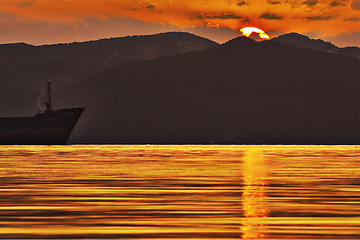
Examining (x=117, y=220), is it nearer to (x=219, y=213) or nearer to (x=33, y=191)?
(x=219, y=213)

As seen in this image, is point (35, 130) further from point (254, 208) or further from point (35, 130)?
point (254, 208)

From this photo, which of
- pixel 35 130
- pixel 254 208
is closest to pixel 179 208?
pixel 254 208

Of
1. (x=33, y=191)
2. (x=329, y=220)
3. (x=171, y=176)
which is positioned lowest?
(x=329, y=220)

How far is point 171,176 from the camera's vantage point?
148 ft

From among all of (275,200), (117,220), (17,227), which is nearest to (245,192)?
(275,200)

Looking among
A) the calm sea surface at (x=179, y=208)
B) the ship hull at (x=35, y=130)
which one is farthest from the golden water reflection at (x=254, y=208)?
the ship hull at (x=35, y=130)

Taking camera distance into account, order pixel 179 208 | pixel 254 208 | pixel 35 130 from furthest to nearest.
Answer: pixel 35 130 < pixel 254 208 < pixel 179 208

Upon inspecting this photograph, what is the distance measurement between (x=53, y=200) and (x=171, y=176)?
623 inches

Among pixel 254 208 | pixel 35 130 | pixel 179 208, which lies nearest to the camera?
pixel 179 208

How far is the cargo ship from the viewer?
568ft

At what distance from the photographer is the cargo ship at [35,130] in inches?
6821

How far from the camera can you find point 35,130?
17450cm

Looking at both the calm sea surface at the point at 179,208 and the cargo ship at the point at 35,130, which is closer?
the calm sea surface at the point at 179,208

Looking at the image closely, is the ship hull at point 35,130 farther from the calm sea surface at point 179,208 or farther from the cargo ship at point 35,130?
the calm sea surface at point 179,208
